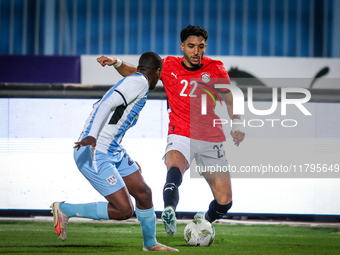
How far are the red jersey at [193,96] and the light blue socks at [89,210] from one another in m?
1.07

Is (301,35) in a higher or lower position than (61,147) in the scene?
higher

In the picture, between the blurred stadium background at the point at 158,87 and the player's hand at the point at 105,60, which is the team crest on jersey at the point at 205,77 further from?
the blurred stadium background at the point at 158,87

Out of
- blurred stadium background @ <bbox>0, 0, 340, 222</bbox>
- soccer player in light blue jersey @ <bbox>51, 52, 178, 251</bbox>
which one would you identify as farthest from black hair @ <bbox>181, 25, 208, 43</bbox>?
Result: blurred stadium background @ <bbox>0, 0, 340, 222</bbox>

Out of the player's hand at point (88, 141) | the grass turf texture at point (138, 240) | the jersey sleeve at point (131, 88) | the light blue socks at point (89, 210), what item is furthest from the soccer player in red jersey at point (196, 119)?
the player's hand at point (88, 141)

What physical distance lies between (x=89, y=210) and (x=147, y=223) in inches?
18.9

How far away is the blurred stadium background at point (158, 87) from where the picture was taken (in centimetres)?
571

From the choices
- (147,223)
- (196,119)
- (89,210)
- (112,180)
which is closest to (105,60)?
(196,119)

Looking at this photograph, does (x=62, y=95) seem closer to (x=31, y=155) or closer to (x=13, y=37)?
(x=31, y=155)

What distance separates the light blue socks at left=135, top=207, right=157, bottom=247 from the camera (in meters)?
3.90

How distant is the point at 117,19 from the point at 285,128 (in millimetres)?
4504

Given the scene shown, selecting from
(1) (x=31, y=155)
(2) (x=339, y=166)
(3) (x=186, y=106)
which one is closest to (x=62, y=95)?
(1) (x=31, y=155)

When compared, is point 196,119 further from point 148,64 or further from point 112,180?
point 112,180

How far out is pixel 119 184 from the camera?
12.1 ft

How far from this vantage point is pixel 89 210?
3.79 meters
